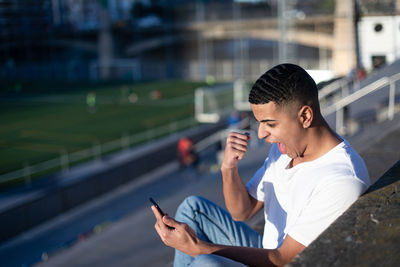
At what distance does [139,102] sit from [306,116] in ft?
88.7

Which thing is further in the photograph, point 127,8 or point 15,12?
point 127,8

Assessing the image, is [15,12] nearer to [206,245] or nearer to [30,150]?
[30,150]

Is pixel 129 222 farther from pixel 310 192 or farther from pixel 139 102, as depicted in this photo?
pixel 139 102

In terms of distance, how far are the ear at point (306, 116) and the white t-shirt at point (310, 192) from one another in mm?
128

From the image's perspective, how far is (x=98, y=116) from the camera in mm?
24172

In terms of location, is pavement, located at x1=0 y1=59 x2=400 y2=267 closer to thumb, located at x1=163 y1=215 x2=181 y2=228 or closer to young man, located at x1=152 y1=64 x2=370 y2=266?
young man, located at x1=152 y1=64 x2=370 y2=266

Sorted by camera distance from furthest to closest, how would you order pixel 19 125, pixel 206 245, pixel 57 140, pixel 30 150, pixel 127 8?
1. pixel 127 8
2. pixel 19 125
3. pixel 57 140
4. pixel 30 150
5. pixel 206 245

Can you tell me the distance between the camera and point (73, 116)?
81.4 feet

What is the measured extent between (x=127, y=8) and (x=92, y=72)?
13.8 m

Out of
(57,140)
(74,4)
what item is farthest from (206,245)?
(74,4)

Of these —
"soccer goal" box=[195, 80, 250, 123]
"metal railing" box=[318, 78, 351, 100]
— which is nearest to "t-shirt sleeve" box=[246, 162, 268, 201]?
"metal railing" box=[318, 78, 351, 100]

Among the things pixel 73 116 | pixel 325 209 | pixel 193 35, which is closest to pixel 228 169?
pixel 325 209

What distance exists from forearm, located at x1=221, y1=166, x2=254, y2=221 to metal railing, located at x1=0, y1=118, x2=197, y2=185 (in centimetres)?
1112

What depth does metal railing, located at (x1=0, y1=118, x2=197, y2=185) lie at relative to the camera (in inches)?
516
